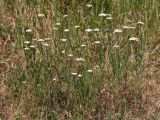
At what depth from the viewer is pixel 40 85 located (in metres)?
3.17

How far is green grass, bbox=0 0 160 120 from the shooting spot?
3135 millimetres

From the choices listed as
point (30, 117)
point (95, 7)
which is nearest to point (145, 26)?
point (95, 7)

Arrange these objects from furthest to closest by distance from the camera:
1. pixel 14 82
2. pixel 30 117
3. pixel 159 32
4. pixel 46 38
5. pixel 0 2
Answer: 1. pixel 0 2
2. pixel 159 32
3. pixel 46 38
4. pixel 14 82
5. pixel 30 117

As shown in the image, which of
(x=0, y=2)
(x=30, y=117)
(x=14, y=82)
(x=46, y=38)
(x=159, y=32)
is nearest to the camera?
(x=30, y=117)

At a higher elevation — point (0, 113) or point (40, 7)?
point (40, 7)

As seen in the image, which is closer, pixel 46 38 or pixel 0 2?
pixel 46 38

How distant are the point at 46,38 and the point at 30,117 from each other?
0.76 meters

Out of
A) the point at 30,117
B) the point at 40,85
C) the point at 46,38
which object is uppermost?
the point at 46,38

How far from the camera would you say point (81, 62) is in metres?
3.26

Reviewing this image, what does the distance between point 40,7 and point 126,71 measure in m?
1.19

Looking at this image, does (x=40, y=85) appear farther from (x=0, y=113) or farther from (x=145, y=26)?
(x=145, y=26)

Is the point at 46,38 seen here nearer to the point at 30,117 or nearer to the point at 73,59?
the point at 73,59

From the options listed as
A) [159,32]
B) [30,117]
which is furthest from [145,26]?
[30,117]

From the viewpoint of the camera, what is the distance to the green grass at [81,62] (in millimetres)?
3135
